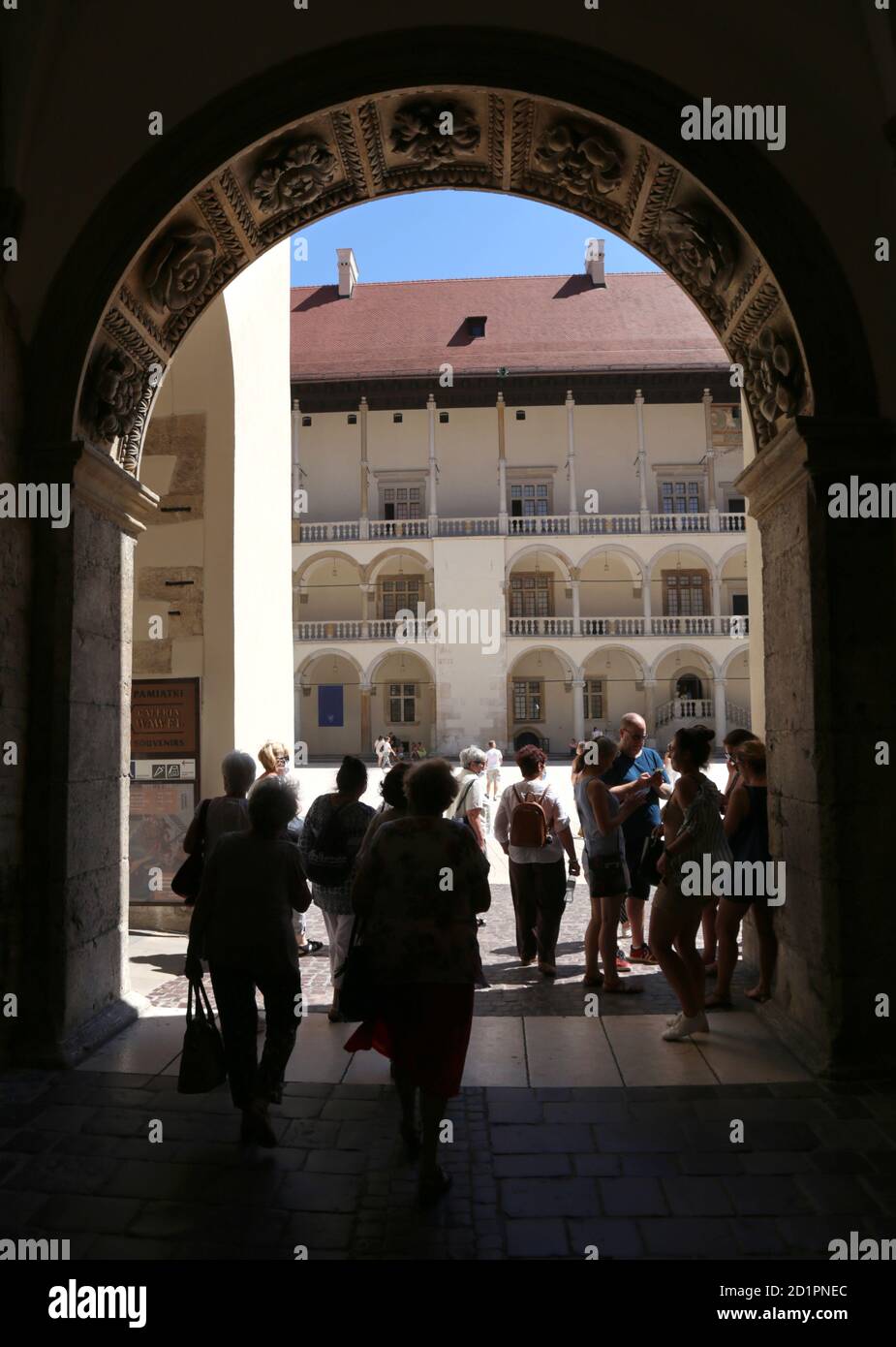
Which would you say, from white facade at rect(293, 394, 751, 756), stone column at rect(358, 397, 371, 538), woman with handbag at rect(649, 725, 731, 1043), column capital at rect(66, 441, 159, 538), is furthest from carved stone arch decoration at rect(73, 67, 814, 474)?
stone column at rect(358, 397, 371, 538)

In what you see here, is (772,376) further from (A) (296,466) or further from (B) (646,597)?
(A) (296,466)

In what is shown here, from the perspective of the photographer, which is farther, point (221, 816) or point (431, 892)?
point (221, 816)

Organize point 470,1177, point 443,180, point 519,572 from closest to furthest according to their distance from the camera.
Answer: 1. point 470,1177
2. point 443,180
3. point 519,572

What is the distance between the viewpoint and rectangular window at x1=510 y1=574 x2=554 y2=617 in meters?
33.9

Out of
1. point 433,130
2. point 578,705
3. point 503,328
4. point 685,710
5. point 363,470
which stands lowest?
point 685,710

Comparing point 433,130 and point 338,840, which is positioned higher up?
point 433,130

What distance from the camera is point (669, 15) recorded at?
442 centimetres

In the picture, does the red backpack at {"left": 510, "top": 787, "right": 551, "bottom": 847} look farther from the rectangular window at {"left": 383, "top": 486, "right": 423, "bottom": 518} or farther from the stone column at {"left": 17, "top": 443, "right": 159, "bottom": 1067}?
the rectangular window at {"left": 383, "top": 486, "right": 423, "bottom": 518}

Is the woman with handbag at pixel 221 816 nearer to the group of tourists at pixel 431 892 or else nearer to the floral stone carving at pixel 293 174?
the group of tourists at pixel 431 892

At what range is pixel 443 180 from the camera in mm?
5496

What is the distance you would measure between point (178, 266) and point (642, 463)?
2930 cm

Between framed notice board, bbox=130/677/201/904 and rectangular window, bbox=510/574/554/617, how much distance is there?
26.8 meters

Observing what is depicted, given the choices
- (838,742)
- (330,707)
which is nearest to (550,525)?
(330,707)
